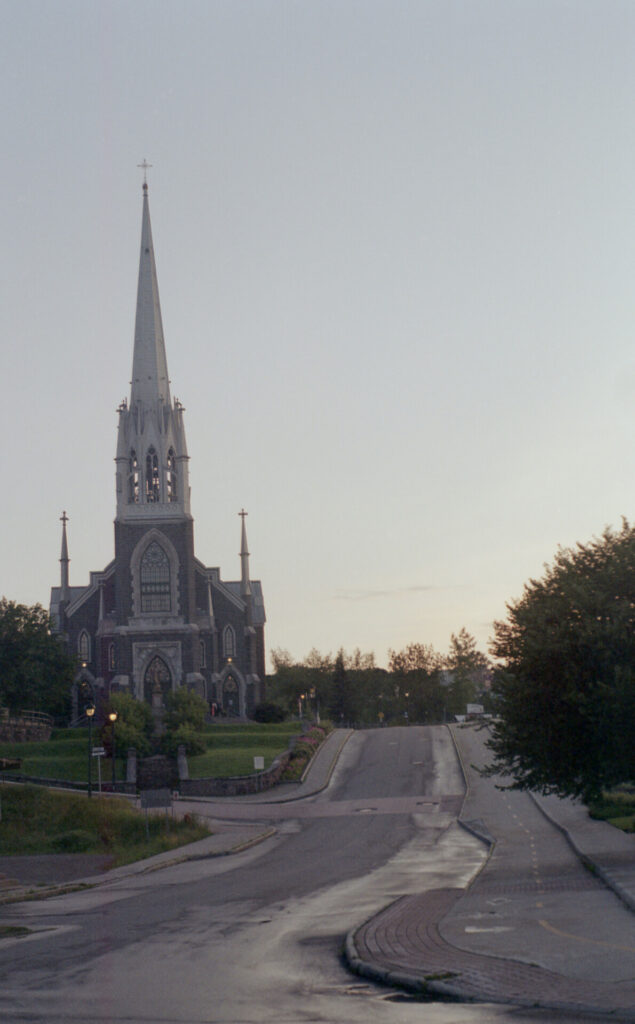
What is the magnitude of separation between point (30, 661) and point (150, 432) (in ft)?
70.0

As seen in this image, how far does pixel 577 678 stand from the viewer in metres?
22.4

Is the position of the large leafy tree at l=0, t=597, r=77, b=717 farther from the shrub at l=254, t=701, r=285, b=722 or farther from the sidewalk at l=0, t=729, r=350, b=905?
the sidewalk at l=0, t=729, r=350, b=905

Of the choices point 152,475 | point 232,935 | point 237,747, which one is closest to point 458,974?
point 232,935

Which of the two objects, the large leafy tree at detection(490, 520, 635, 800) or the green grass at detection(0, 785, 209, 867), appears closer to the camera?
the large leafy tree at detection(490, 520, 635, 800)

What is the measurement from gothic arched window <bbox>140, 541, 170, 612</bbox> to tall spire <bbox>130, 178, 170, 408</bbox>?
12.5m

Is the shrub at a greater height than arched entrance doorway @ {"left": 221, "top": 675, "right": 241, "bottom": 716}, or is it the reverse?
arched entrance doorway @ {"left": 221, "top": 675, "right": 241, "bottom": 716}

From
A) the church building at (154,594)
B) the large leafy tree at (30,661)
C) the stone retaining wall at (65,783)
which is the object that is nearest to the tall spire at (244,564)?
the church building at (154,594)

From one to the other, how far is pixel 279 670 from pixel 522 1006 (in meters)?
171

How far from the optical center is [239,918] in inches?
660

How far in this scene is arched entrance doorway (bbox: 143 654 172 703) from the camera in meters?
81.1

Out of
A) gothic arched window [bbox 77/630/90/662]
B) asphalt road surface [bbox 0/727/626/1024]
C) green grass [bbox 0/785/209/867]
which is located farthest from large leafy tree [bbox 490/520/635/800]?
gothic arched window [bbox 77/630/90/662]

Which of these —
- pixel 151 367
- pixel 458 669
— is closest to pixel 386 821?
pixel 151 367

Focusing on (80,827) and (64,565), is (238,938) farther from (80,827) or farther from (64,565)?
(64,565)

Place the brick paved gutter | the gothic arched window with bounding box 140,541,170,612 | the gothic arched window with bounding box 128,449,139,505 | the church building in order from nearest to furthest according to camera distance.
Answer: the brick paved gutter, the church building, the gothic arched window with bounding box 140,541,170,612, the gothic arched window with bounding box 128,449,139,505
